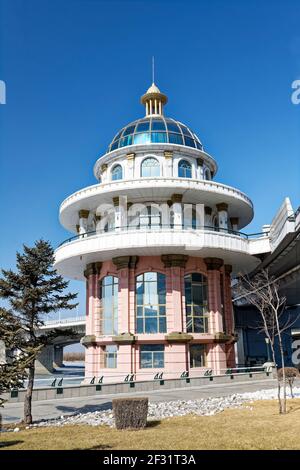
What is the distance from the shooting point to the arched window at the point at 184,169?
1500 inches

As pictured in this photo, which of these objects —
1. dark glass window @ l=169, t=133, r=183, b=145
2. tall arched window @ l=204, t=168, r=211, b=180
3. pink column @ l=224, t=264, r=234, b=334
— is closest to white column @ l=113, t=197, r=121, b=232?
dark glass window @ l=169, t=133, r=183, b=145

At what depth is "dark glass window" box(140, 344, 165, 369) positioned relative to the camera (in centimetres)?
3209

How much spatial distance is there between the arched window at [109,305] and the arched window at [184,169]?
431 inches

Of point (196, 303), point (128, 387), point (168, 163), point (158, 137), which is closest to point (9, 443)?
point (128, 387)

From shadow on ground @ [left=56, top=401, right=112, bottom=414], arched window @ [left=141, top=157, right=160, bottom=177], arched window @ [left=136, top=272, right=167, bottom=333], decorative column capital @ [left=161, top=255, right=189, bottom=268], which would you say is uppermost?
arched window @ [left=141, top=157, right=160, bottom=177]

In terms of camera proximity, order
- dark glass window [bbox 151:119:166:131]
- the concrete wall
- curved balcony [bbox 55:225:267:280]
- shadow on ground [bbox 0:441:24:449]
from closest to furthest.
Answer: shadow on ground [bbox 0:441:24:449], the concrete wall, curved balcony [bbox 55:225:267:280], dark glass window [bbox 151:119:166:131]

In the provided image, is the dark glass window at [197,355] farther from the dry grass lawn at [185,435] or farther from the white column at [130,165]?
the dry grass lawn at [185,435]

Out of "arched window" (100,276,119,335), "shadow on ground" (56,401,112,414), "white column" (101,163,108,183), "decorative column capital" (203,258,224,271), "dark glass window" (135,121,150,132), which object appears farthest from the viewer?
"white column" (101,163,108,183)

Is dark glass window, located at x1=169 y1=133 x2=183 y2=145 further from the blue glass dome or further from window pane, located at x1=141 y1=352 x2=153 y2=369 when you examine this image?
window pane, located at x1=141 y1=352 x2=153 y2=369

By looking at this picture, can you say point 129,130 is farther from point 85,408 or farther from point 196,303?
point 85,408

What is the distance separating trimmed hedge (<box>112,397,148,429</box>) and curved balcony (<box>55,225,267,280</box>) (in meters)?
17.7
